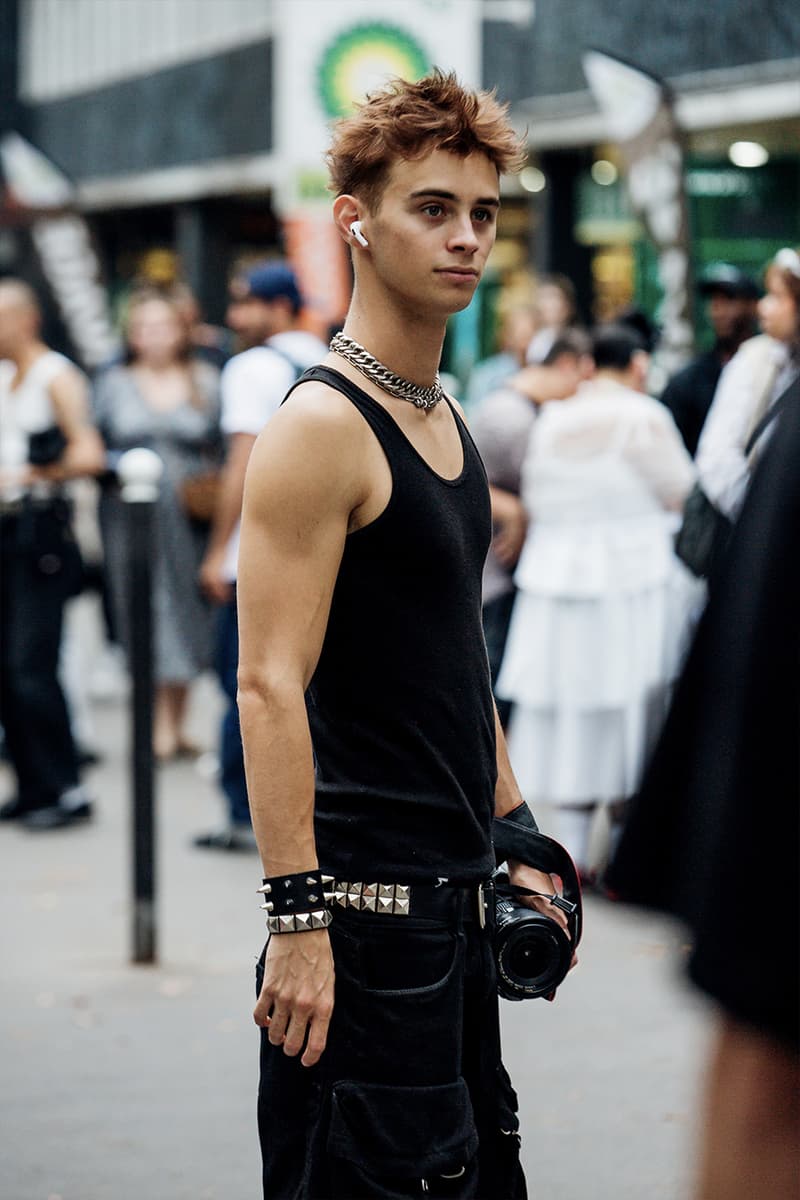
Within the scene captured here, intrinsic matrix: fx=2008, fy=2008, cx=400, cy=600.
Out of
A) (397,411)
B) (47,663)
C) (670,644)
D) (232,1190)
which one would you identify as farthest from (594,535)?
(397,411)

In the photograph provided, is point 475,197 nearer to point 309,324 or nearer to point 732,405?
point 732,405

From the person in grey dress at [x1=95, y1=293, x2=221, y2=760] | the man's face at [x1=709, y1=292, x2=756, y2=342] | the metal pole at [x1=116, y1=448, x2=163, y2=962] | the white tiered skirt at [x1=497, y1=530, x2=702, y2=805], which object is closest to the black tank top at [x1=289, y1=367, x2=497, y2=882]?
the metal pole at [x1=116, y1=448, x2=163, y2=962]

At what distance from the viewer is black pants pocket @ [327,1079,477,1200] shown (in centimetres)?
285

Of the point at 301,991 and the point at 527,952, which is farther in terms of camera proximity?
the point at 527,952

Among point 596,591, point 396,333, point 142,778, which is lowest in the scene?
point 142,778

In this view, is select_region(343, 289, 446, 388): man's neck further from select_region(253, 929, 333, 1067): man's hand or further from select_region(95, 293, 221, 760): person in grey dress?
select_region(95, 293, 221, 760): person in grey dress

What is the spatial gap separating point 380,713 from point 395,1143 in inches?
24.1

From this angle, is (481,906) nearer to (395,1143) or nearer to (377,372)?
(395,1143)

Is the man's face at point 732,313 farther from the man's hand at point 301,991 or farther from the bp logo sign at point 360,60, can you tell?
the man's hand at point 301,991

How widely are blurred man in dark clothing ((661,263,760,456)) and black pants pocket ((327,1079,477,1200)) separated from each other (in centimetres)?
633

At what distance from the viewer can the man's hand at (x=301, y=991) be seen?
2846mm

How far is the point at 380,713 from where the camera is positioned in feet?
9.66

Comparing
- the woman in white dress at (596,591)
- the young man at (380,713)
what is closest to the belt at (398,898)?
the young man at (380,713)

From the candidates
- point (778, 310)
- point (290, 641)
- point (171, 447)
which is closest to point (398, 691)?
point (290, 641)
